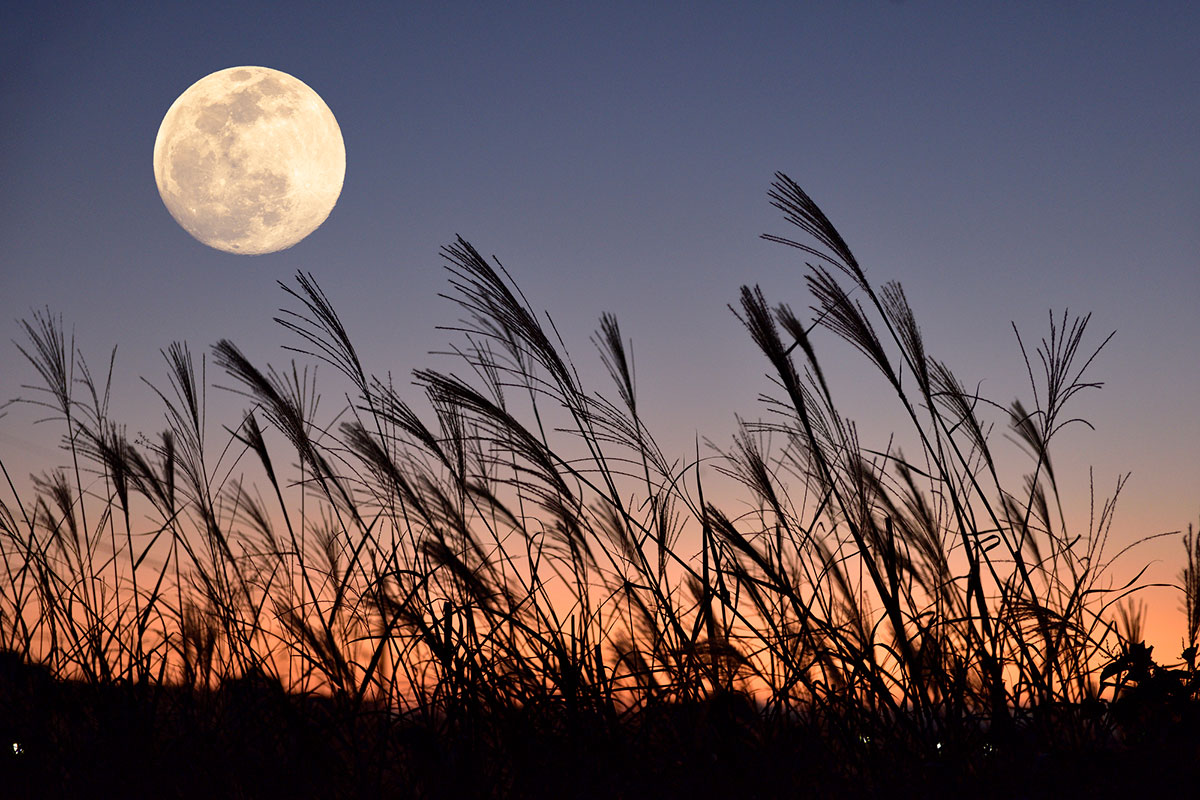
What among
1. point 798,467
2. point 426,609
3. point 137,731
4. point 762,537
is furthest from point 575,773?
point 137,731

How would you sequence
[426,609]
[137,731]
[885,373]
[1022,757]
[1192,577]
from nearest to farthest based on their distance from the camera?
[1022,757] < [885,373] < [426,609] < [137,731] < [1192,577]

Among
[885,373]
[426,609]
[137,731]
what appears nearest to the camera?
[885,373]

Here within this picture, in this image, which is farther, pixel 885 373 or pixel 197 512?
pixel 197 512

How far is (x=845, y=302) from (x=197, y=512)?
210 cm

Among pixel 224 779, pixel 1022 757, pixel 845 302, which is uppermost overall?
pixel 845 302

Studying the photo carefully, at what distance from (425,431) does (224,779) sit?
947 millimetres

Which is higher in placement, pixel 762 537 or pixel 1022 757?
pixel 762 537

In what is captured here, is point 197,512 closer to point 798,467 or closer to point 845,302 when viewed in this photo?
point 798,467

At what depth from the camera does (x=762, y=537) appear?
7.92 ft

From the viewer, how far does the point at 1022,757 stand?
5.82 feet

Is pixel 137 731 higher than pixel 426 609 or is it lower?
lower

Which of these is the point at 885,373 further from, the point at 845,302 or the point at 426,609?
the point at 426,609

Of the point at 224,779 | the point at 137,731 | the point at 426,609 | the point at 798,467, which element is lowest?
the point at 224,779

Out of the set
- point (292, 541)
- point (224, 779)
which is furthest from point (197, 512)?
point (224, 779)
